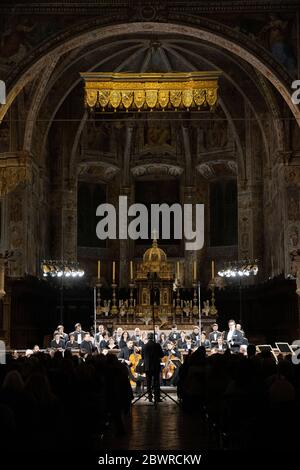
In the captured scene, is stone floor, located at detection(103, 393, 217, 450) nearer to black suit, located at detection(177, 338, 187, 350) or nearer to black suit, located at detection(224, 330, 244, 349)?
black suit, located at detection(224, 330, 244, 349)

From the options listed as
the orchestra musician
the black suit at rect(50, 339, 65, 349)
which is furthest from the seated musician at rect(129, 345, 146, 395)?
the black suit at rect(50, 339, 65, 349)

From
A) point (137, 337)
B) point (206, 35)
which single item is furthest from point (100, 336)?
point (206, 35)

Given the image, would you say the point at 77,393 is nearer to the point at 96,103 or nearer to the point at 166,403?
the point at 166,403

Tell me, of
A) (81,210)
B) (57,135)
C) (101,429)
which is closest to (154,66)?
(57,135)

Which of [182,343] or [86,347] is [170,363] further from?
[86,347]

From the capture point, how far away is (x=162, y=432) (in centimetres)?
1098

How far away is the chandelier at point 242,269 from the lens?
28.5m

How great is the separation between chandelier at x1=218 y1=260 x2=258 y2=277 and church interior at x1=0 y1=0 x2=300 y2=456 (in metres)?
0.06

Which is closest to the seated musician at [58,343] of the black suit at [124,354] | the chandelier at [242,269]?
the black suit at [124,354]

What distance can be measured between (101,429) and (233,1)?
15.2m

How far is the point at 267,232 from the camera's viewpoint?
29.1m

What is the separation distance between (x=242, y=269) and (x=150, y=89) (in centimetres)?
902

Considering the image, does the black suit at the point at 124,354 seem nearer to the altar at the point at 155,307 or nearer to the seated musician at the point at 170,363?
the seated musician at the point at 170,363

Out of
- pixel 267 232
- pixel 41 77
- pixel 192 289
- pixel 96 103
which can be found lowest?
pixel 192 289
